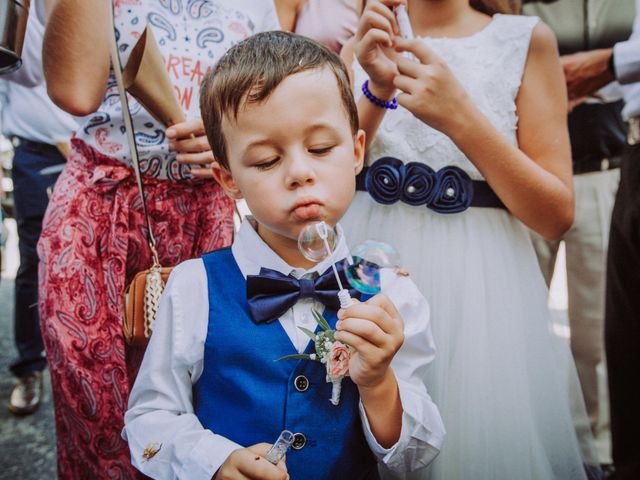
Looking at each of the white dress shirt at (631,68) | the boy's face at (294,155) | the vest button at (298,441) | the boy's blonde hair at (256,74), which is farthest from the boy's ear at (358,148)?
the white dress shirt at (631,68)

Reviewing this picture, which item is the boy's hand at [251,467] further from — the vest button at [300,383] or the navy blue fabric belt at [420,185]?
the navy blue fabric belt at [420,185]

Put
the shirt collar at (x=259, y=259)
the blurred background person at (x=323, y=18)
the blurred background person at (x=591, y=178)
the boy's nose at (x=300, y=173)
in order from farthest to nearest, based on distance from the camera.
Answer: the blurred background person at (x=591, y=178) < the blurred background person at (x=323, y=18) < the shirt collar at (x=259, y=259) < the boy's nose at (x=300, y=173)

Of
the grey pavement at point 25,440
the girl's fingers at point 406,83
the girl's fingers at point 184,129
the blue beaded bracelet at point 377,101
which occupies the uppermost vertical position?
the girl's fingers at point 406,83

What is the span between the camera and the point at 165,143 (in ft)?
4.86

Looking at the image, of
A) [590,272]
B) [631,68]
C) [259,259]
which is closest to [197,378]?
[259,259]

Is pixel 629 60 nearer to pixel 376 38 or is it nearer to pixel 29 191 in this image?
pixel 376 38

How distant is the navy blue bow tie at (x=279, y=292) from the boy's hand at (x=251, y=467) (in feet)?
0.87

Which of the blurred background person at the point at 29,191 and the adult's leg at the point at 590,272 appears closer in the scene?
the adult's leg at the point at 590,272

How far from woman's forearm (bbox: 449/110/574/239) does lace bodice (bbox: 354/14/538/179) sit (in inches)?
5.5

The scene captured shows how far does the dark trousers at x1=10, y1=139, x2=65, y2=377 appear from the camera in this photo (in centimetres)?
296

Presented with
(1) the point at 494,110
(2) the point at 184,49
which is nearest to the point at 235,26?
(2) the point at 184,49

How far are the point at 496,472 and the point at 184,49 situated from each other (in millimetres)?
1458

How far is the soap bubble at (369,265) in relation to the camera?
1.10 metres

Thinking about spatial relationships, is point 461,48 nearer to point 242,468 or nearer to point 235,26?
point 235,26
